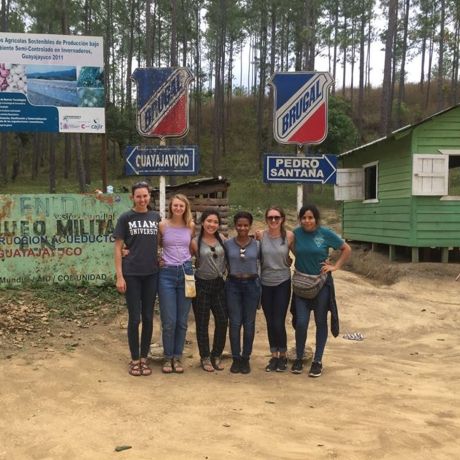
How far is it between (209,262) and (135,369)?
47.0 inches

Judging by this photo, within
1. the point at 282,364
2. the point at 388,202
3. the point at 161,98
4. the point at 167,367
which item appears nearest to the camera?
the point at 167,367

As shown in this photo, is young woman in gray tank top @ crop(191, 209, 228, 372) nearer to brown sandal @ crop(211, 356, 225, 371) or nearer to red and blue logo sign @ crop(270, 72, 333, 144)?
brown sandal @ crop(211, 356, 225, 371)

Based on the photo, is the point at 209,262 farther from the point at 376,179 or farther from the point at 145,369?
the point at 376,179

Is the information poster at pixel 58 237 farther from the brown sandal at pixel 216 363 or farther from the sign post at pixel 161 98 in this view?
the brown sandal at pixel 216 363

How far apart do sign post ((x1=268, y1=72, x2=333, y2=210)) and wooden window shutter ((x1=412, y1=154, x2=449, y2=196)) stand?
18.5 feet

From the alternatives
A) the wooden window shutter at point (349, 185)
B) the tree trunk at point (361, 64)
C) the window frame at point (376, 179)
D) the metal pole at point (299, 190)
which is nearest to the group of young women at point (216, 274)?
the metal pole at point (299, 190)

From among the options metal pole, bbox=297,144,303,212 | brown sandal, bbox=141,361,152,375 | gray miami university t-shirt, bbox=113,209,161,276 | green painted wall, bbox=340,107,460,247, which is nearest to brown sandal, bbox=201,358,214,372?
brown sandal, bbox=141,361,152,375

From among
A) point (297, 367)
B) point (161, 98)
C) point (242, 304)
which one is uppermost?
point (161, 98)

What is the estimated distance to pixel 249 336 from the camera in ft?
16.0

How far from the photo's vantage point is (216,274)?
4809 mm

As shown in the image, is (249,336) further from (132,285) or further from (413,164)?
(413,164)

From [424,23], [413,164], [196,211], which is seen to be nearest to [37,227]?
[196,211]

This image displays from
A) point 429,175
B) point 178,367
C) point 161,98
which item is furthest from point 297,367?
point 429,175

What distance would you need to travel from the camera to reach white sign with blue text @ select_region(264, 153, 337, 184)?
583 centimetres
